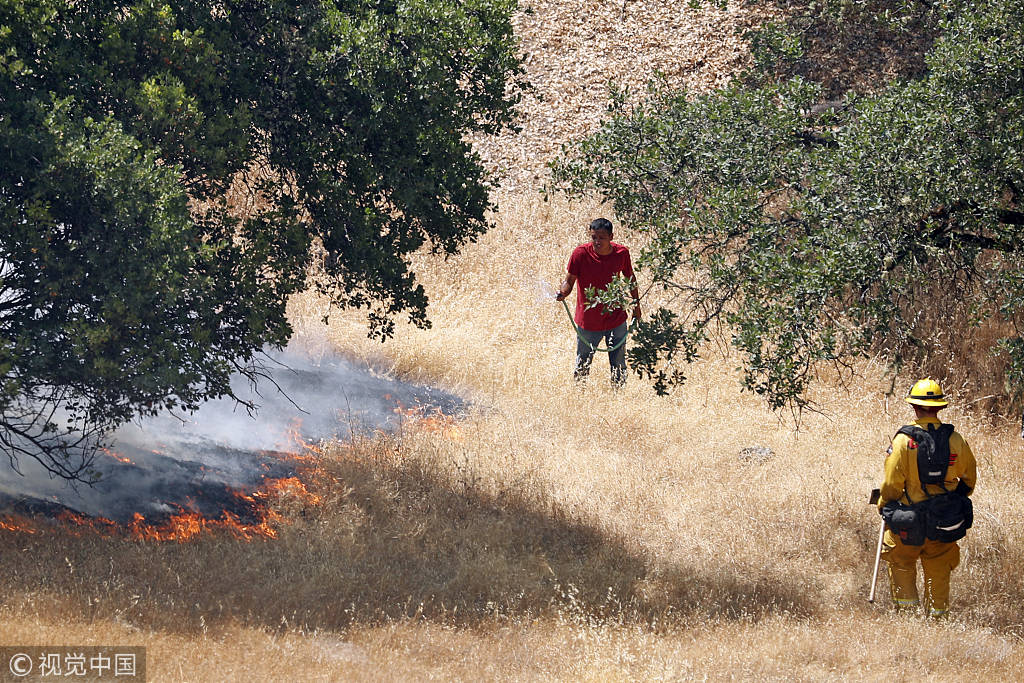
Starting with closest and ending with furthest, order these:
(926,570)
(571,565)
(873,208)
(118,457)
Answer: (873,208)
(926,570)
(571,565)
(118,457)

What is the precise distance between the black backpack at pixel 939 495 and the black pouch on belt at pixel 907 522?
43 millimetres

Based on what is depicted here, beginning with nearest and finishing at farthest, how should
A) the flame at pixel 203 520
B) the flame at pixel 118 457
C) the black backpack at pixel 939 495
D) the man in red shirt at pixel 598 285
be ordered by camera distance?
the black backpack at pixel 939 495 < the flame at pixel 203 520 < the flame at pixel 118 457 < the man in red shirt at pixel 598 285

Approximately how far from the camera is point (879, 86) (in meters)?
19.9

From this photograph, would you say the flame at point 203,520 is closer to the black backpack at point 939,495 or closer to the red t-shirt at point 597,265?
the red t-shirt at point 597,265

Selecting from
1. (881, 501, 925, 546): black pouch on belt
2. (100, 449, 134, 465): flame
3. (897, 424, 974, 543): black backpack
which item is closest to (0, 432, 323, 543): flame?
(100, 449, 134, 465): flame

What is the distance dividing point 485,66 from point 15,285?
4752 millimetres

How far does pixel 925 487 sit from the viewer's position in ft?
23.8

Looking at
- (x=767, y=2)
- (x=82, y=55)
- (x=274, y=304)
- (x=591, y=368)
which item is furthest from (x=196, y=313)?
(x=767, y=2)

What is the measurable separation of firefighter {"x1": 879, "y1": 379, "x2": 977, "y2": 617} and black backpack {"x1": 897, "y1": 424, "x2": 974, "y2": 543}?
0.02 metres

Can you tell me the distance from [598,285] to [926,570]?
603 centimetres

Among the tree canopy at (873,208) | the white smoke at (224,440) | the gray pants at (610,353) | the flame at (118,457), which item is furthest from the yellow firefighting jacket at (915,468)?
the flame at (118,457)

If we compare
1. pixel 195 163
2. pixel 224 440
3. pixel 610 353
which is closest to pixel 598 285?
pixel 610 353

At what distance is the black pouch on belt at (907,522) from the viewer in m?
7.20

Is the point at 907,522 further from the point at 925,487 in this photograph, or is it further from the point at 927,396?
the point at 927,396
